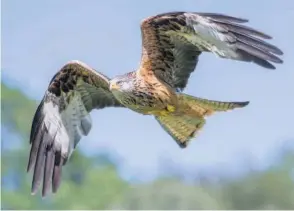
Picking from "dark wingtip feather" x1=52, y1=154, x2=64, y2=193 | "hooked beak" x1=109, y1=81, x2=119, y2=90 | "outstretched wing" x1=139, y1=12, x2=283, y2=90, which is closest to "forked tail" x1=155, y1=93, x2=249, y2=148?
"outstretched wing" x1=139, y1=12, x2=283, y2=90

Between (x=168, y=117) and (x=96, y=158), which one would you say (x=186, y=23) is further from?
(x=96, y=158)

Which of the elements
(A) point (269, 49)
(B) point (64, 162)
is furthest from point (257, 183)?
(A) point (269, 49)

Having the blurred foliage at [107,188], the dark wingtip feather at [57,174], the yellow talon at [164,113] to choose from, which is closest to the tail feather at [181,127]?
the yellow talon at [164,113]

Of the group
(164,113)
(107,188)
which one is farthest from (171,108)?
(107,188)

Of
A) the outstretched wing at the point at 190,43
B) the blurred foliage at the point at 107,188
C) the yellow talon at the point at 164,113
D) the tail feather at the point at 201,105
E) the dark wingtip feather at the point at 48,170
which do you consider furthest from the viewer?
the blurred foliage at the point at 107,188

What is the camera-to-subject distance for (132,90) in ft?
28.9

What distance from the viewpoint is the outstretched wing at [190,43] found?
8180 millimetres

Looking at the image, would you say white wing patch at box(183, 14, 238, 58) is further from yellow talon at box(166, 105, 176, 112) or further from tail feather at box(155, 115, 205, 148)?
tail feather at box(155, 115, 205, 148)

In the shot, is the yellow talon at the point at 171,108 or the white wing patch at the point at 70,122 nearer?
the yellow talon at the point at 171,108

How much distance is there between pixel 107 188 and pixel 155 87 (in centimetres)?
2266

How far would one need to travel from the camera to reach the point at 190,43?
8820 millimetres

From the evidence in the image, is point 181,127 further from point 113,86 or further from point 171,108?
point 113,86

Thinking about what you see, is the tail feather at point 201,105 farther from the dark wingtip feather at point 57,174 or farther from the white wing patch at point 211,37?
the dark wingtip feather at point 57,174

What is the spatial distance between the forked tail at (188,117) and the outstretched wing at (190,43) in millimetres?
299
